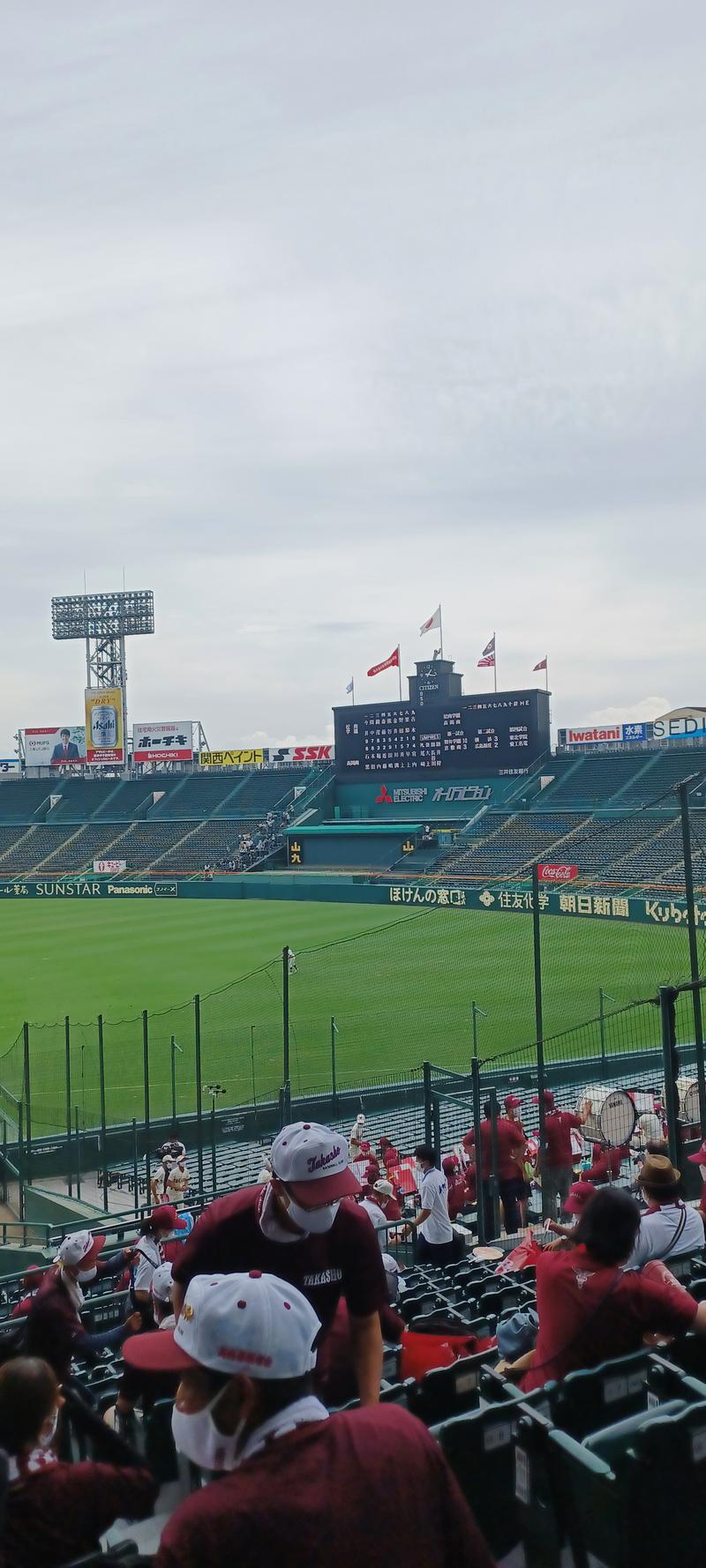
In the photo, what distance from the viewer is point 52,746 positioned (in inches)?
2916

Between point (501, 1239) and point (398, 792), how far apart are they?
1839 inches

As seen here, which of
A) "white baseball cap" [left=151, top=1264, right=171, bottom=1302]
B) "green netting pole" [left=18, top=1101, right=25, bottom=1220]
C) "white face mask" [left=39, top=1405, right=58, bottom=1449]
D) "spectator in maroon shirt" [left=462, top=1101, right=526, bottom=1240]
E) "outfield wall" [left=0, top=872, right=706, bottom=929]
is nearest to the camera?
"white face mask" [left=39, top=1405, right=58, bottom=1449]

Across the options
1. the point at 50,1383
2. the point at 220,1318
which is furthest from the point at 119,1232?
the point at 220,1318

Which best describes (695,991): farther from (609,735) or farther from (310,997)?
(609,735)

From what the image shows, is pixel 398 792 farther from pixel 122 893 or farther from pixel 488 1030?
pixel 488 1030

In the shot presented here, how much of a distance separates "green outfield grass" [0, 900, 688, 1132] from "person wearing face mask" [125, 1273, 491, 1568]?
500 inches

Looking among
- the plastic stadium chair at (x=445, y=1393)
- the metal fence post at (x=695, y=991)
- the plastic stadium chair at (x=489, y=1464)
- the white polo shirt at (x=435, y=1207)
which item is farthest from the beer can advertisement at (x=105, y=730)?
the plastic stadium chair at (x=489, y=1464)

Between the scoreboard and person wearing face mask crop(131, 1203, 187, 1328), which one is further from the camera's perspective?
the scoreboard

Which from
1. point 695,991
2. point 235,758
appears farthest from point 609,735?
point 695,991

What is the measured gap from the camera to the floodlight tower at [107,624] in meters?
73.4

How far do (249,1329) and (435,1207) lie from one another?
568 centimetres

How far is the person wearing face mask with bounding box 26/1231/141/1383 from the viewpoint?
3443 mm

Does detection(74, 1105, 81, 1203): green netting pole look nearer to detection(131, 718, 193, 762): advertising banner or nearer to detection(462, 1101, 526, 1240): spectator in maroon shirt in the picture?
detection(462, 1101, 526, 1240): spectator in maroon shirt

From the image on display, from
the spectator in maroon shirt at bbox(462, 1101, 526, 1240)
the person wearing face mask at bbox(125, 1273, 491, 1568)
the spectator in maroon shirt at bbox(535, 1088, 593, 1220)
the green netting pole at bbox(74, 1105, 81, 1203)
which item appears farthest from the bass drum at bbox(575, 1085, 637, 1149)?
the person wearing face mask at bbox(125, 1273, 491, 1568)
